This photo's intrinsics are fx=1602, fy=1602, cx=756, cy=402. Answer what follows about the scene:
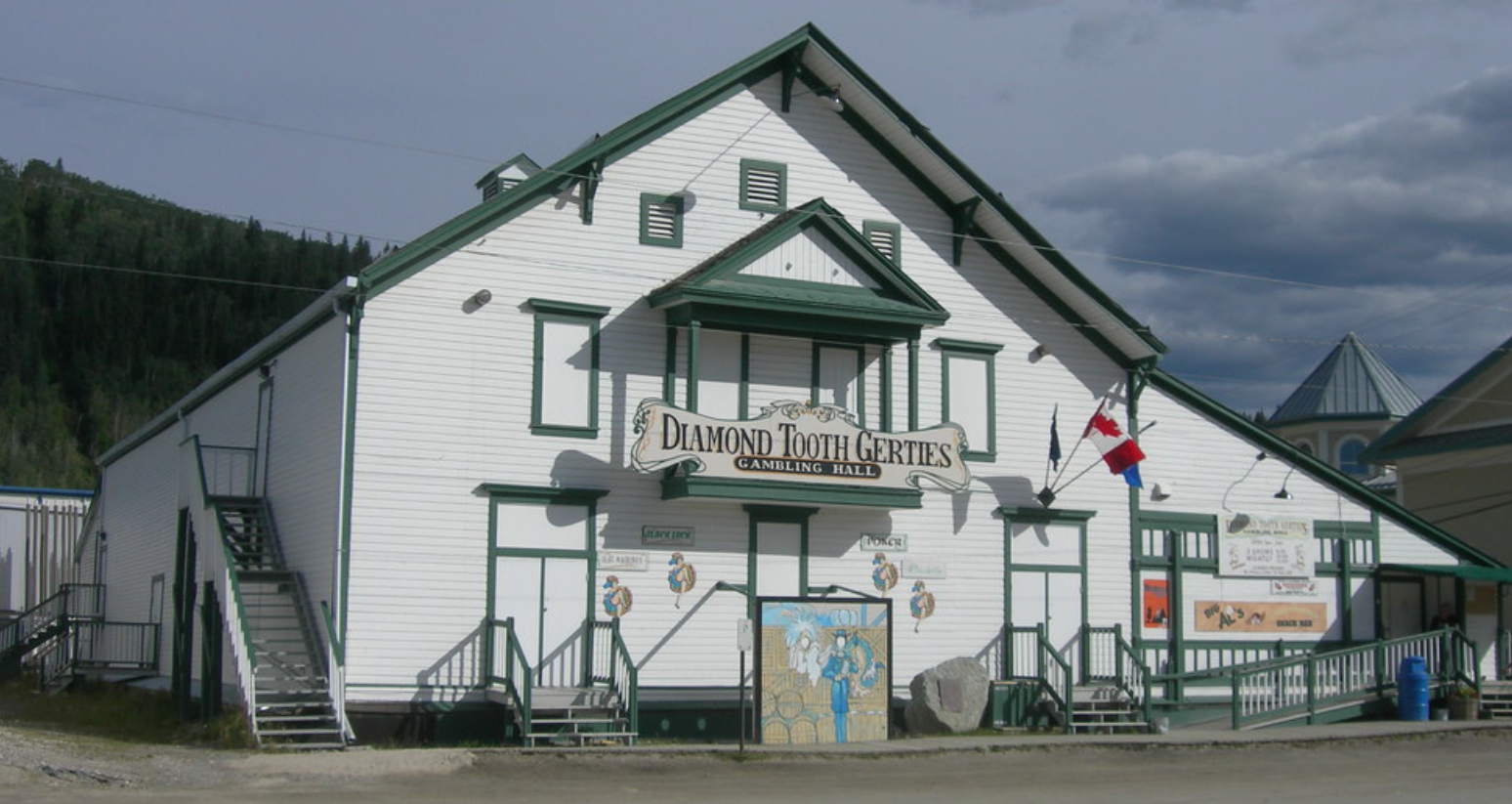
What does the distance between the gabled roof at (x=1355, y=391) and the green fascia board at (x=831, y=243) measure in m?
36.5

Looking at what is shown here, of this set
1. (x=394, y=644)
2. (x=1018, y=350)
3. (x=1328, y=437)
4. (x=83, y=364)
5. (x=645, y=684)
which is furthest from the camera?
(x=83, y=364)

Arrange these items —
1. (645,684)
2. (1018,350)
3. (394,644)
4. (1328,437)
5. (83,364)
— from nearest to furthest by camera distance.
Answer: (394,644), (645,684), (1018,350), (1328,437), (83,364)

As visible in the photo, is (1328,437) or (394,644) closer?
(394,644)

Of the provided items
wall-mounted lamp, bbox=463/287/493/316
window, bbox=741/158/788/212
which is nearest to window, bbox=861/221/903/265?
window, bbox=741/158/788/212

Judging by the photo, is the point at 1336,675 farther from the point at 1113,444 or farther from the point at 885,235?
the point at 885,235

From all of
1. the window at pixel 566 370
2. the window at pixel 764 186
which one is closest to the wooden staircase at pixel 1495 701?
the window at pixel 764 186

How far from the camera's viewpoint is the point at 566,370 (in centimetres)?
2419

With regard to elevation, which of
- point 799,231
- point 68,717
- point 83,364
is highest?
point 83,364

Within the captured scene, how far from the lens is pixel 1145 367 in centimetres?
2862

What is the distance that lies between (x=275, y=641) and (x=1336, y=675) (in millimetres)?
18130

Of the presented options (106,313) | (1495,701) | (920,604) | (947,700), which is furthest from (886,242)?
(106,313)

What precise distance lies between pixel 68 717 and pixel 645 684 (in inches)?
436

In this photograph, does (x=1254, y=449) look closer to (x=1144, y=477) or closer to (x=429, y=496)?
(x=1144, y=477)

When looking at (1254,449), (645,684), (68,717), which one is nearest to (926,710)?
(645,684)
